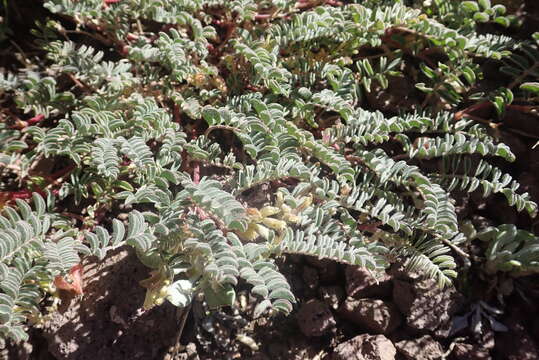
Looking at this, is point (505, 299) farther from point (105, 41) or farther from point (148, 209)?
point (105, 41)

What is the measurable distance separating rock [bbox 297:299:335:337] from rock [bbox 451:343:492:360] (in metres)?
0.54

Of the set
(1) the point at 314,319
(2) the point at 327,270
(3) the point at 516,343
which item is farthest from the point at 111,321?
(3) the point at 516,343

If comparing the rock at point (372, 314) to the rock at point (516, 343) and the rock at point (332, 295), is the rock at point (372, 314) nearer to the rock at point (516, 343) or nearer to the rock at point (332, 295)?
the rock at point (332, 295)

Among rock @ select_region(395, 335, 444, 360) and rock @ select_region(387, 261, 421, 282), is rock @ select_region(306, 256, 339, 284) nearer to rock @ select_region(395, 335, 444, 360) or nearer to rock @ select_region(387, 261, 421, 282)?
rock @ select_region(387, 261, 421, 282)

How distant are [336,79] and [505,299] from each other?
1269 millimetres

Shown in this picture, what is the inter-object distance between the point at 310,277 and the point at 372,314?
31 cm

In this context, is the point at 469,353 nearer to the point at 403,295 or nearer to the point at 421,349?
the point at 421,349

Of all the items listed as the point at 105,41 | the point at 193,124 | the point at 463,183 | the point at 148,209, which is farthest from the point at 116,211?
the point at 463,183

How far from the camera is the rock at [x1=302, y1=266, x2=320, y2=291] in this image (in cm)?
216

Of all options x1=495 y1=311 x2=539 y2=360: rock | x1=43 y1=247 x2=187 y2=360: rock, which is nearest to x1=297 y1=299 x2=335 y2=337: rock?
x1=43 y1=247 x2=187 y2=360: rock

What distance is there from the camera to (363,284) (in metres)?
2.12

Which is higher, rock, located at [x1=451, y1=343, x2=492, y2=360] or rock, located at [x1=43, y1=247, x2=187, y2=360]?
rock, located at [x1=43, y1=247, x2=187, y2=360]

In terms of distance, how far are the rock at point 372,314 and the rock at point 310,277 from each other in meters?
0.15

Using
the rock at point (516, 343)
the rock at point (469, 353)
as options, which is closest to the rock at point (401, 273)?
the rock at point (469, 353)
